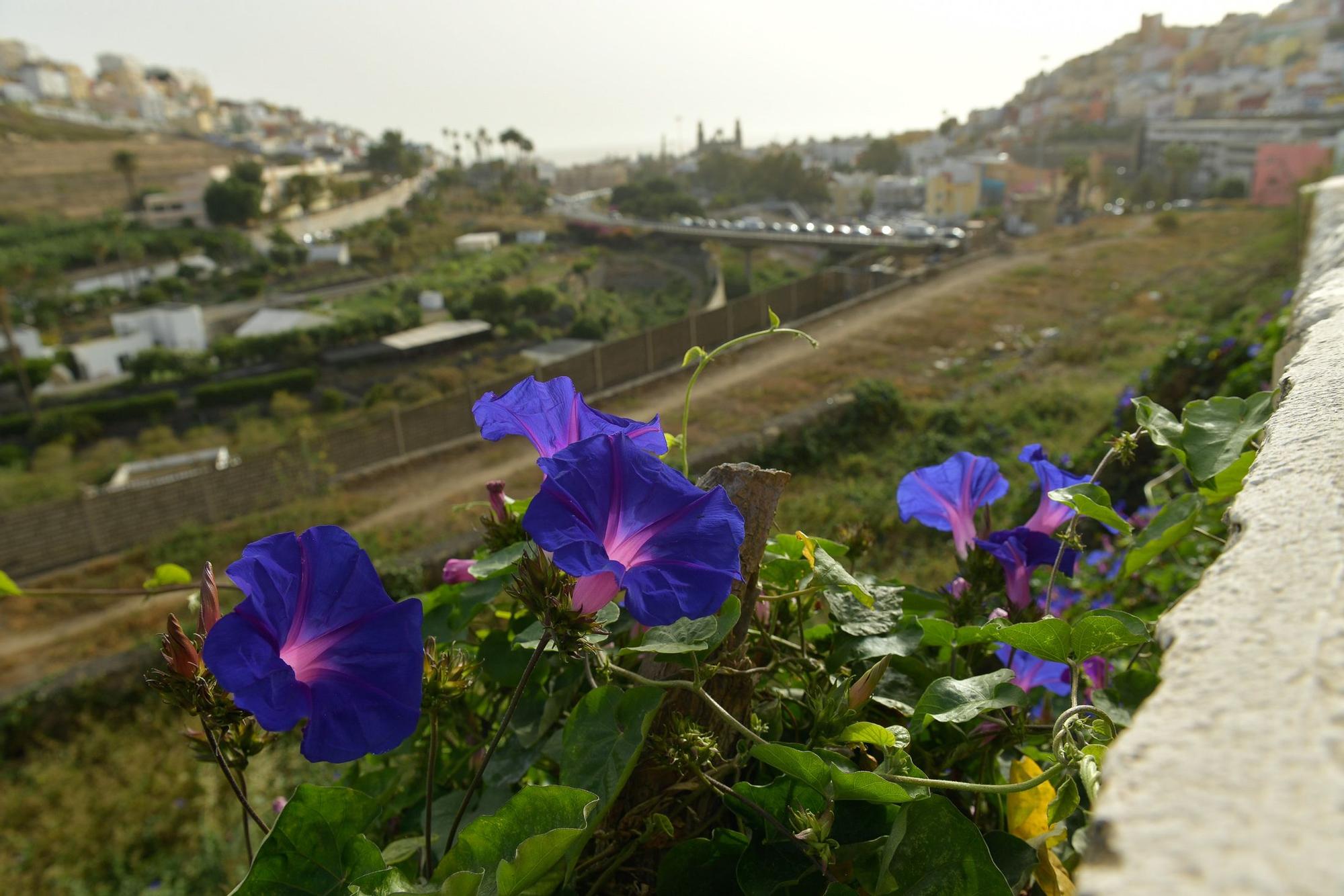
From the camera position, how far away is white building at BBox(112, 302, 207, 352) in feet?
94.2

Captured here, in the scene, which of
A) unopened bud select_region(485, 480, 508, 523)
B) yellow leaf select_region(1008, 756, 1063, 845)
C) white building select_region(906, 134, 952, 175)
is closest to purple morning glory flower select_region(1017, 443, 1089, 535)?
yellow leaf select_region(1008, 756, 1063, 845)

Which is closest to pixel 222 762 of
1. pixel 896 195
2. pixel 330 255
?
pixel 330 255

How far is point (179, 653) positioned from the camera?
570 millimetres

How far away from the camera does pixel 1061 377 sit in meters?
10.9

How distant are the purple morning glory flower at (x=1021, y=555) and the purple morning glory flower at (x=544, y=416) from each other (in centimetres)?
36

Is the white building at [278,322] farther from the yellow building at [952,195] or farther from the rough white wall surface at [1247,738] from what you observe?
the rough white wall surface at [1247,738]

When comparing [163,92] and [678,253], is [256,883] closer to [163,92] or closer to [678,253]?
[678,253]

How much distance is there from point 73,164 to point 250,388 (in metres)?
46.0

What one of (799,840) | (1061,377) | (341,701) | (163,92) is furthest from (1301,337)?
(163,92)

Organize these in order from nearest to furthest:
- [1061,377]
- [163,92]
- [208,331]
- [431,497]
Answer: [431,497], [1061,377], [208,331], [163,92]

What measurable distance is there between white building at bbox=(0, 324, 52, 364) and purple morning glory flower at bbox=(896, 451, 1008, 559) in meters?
33.1

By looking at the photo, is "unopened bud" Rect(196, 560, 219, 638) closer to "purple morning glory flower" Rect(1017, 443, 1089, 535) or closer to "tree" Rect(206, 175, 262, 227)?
"purple morning glory flower" Rect(1017, 443, 1089, 535)

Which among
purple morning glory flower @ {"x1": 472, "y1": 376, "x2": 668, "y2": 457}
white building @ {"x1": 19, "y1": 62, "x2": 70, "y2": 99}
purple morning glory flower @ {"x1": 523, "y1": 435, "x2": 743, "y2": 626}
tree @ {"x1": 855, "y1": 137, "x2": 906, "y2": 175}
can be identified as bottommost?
purple morning glory flower @ {"x1": 523, "y1": 435, "x2": 743, "y2": 626}

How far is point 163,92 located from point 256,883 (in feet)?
447
